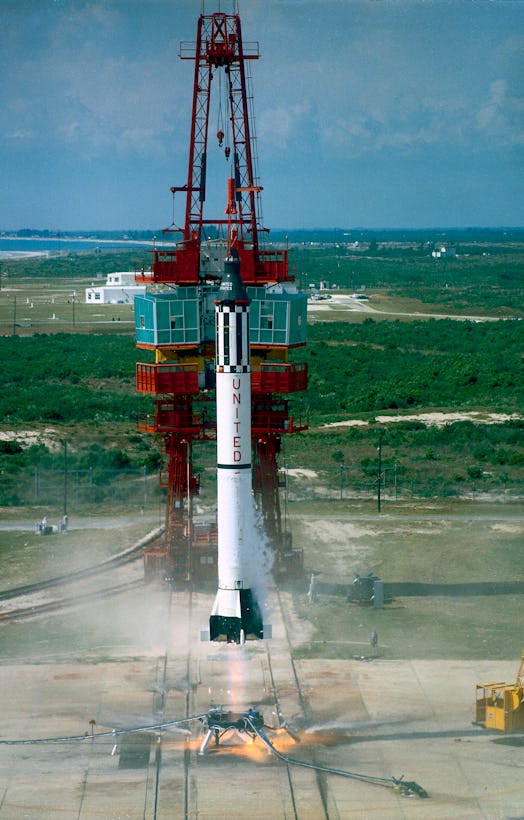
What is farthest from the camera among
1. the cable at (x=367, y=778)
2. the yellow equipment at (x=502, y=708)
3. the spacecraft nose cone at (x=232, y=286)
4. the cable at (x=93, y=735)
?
the spacecraft nose cone at (x=232, y=286)

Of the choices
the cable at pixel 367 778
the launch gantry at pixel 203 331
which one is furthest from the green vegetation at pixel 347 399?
the cable at pixel 367 778

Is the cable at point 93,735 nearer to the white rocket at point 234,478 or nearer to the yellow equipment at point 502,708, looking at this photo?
A: the white rocket at point 234,478

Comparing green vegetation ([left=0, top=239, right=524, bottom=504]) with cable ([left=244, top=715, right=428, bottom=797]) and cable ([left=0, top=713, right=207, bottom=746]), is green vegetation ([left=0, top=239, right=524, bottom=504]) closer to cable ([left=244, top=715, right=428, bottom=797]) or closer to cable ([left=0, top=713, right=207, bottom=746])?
cable ([left=0, top=713, right=207, bottom=746])

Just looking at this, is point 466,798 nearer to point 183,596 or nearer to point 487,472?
point 183,596

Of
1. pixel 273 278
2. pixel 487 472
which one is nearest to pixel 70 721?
pixel 273 278

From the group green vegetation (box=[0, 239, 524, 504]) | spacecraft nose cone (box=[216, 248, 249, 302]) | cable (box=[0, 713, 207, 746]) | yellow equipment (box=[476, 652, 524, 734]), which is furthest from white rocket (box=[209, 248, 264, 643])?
green vegetation (box=[0, 239, 524, 504])

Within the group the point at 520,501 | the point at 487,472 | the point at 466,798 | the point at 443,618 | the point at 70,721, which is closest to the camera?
the point at 466,798
